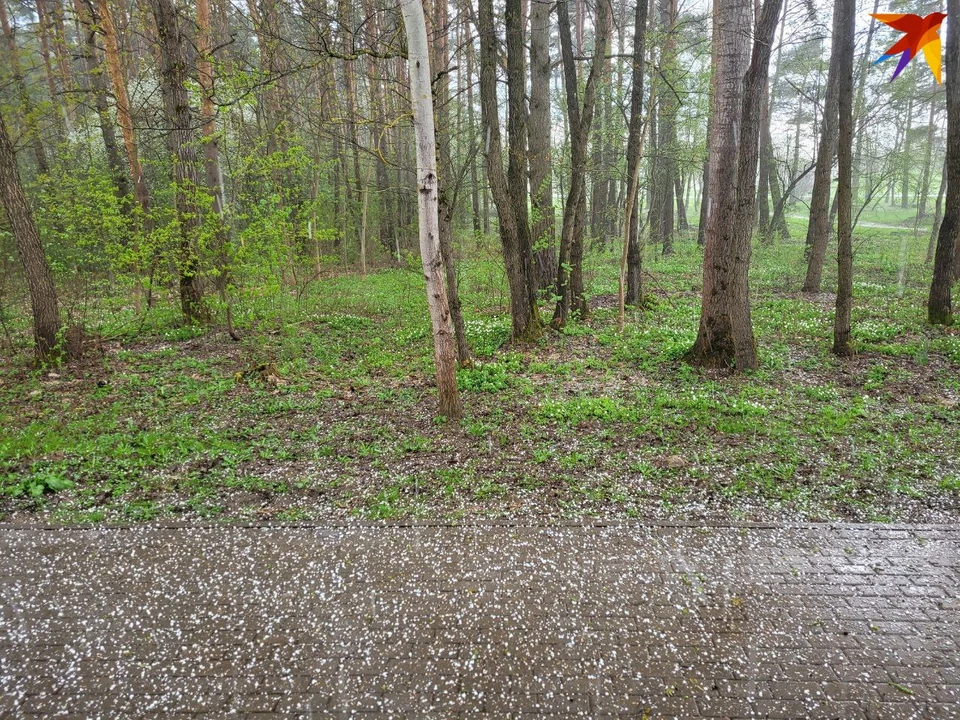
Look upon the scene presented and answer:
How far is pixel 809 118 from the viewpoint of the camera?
25.9 m

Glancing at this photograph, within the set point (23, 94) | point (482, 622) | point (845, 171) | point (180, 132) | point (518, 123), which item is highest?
point (23, 94)

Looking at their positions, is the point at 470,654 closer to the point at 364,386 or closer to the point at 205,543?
the point at 205,543

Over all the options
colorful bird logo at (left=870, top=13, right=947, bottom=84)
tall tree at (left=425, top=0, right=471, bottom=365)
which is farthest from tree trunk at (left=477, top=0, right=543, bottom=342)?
colorful bird logo at (left=870, top=13, right=947, bottom=84)

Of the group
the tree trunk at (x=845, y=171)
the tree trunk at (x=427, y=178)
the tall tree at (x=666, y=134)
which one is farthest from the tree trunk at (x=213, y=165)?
the tree trunk at (x=845, y=171)

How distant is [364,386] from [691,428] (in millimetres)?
4513

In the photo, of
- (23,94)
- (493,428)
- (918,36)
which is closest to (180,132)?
(23,94)

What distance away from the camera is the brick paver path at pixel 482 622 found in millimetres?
2670

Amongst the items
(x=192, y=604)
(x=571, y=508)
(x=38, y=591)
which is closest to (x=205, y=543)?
(x=192, y=604)

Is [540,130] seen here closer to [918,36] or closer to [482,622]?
[918,36]

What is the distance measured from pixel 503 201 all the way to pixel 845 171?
510 cm

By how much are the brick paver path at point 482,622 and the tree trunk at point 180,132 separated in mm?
6279

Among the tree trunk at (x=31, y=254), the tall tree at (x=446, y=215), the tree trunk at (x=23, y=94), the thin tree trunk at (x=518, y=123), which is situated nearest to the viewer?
the tall tree at (x=446, y=215)

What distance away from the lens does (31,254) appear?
7.95 m

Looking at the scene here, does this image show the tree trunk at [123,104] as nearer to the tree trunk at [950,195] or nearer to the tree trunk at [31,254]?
the tree trunk at [31,254]
